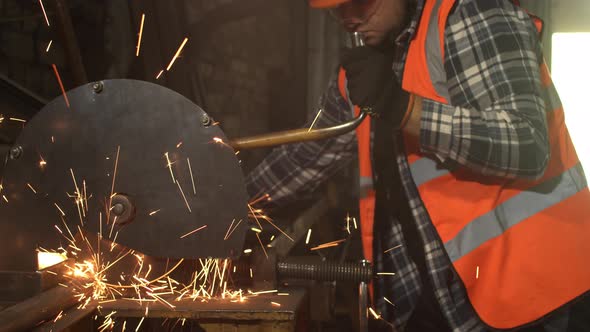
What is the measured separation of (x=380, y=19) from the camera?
1.73m

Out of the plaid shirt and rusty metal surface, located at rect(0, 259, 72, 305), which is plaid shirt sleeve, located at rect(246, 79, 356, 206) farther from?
rusty metal surface, located at rect(0, 259, 72, 305)

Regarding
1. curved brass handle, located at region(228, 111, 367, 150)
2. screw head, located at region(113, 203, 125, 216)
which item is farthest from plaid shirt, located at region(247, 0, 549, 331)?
screw head, located at region(113, 203, 125, 216)

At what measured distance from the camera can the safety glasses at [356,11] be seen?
1706mm

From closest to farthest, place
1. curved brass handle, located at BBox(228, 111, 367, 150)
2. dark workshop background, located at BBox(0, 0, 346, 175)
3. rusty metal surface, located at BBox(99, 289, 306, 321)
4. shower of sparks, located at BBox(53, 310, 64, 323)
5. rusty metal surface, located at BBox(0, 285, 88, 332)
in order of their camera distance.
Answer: rusty metal surface, located at BBox(0, 285, 88, 332) < shower of sparks, located at BBox(53, 310, 64, 323) < rusty metal surface, located at BBox(99, 289, 306, 321) < curved brass handle, located at BBox(228, 111, 367, 150) < dark workshop background, located at BBox(0, 0, 346, 175)

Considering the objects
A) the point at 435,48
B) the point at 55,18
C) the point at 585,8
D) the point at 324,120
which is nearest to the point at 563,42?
the point at 585,8

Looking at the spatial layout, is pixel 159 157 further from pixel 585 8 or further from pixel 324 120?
pixel 585 8

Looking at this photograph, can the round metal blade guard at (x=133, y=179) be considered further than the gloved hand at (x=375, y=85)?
No

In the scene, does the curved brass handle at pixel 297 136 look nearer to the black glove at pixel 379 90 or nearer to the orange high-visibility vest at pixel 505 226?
the black glove at pixel 379 90

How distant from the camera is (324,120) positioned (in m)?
2.19

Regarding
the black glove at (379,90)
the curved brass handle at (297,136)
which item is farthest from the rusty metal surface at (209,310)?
the black glove at (379,90)

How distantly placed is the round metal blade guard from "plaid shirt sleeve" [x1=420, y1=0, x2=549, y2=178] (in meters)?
0.59

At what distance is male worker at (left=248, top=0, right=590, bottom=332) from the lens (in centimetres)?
144

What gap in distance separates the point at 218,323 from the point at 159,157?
42 cm

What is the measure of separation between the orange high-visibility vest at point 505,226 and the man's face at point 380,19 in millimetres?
120
